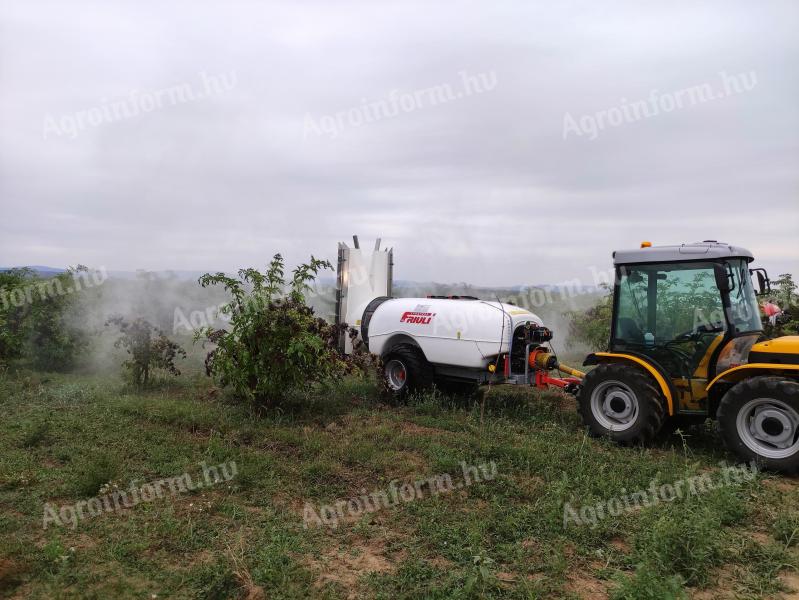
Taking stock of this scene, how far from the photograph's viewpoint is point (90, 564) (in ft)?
13.3

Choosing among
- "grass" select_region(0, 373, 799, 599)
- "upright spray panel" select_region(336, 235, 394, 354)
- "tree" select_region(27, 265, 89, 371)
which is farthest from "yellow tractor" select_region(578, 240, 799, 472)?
"tree" select_region(27, 265, 89, 371)

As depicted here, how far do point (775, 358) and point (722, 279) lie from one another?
96cm

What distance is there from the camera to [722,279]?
6.07 metres

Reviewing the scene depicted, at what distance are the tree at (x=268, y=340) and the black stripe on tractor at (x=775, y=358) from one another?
16.0 ft

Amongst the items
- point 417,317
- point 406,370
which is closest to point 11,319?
point 406,370

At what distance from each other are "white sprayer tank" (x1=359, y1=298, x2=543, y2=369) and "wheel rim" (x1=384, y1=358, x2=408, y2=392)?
1.31 feet

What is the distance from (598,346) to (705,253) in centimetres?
726

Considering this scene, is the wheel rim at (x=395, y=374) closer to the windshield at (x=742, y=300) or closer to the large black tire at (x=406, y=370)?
the large black tire at (x=406, y=370)

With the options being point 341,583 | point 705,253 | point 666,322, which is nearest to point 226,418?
point 341,583

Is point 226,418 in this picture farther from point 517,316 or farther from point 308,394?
point 517,316

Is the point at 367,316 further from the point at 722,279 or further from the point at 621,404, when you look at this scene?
the point at 722,279

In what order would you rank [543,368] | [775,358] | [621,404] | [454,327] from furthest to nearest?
[454,327], [543,368], [621,404], [775,358]

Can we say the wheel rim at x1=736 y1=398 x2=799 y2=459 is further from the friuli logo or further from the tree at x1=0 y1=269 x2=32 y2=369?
the tree at x1=0 y1=269 x2=32 y2=369

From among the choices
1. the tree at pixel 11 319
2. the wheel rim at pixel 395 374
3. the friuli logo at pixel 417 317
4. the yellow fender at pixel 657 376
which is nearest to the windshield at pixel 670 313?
the yellow fender at pixel 657 376
